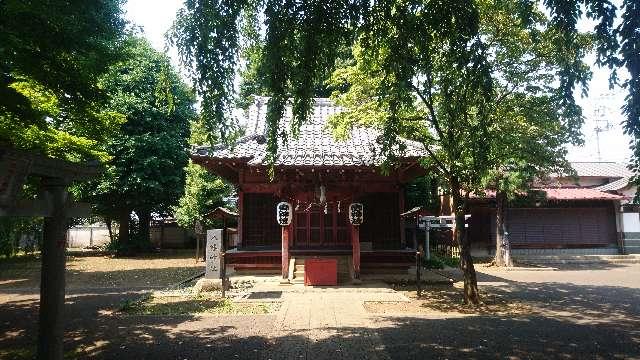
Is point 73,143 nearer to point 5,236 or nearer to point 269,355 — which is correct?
point 269,355

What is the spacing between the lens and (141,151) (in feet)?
89.8

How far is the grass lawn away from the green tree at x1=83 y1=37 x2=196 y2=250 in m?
3.90

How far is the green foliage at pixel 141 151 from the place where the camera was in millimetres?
26562

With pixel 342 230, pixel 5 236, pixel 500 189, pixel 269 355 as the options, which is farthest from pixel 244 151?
pixel 5 236

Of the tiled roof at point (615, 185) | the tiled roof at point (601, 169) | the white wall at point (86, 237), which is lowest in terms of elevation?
the white wall at point (86, 237)

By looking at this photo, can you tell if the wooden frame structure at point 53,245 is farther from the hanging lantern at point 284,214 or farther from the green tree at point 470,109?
the hanging lantern at point 284,214

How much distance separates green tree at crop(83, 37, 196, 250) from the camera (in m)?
26.6

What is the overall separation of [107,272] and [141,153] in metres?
9.89

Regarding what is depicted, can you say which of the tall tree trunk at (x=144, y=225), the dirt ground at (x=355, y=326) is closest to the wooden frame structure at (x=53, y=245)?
the dirt ground at (x=355, y=326)

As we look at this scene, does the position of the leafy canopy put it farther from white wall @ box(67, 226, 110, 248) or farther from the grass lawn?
white wall @ box(67, 226, 110, 248)

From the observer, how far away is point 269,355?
6.96m

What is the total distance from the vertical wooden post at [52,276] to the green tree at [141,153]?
71.1 feet

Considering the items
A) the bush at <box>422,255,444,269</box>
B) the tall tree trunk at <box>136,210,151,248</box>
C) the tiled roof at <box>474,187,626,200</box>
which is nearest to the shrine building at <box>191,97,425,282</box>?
the bush at <box>422,255,444,269</box>

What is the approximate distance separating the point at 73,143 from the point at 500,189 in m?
18.5
